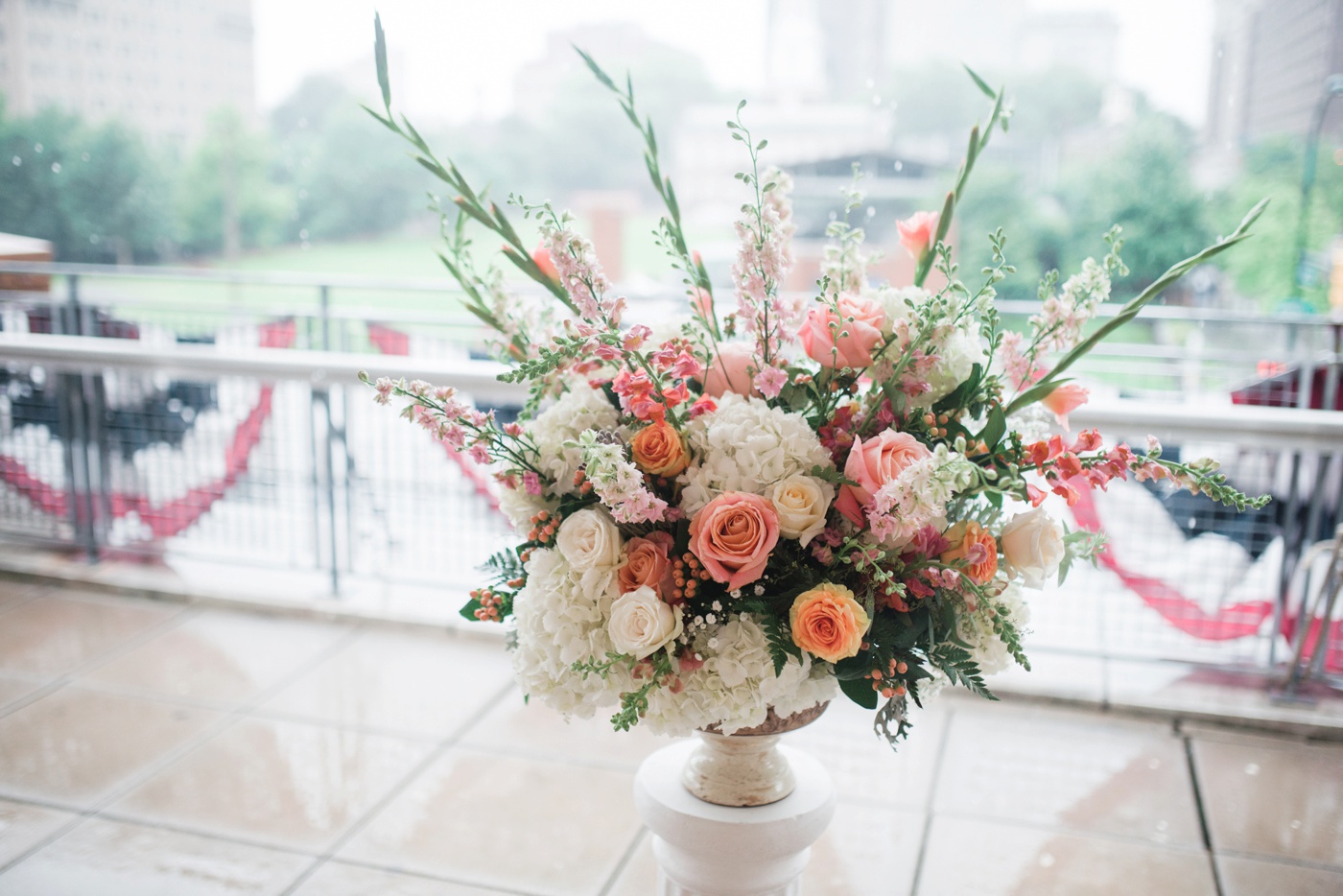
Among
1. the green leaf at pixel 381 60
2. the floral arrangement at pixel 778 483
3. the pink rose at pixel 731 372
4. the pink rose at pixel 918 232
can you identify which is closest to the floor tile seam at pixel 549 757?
the floral arrangement at pixel 778 483

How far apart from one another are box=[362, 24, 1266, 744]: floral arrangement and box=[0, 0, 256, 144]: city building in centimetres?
437

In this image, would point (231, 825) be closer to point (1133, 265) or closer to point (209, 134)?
point (209, 134)

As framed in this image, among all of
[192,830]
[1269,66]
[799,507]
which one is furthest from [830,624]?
[1269,66]

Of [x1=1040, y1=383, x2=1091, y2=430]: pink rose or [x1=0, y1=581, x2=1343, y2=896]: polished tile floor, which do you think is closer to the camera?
[x1=1040, y1=383, x2=1091, y2=430]: pink rose

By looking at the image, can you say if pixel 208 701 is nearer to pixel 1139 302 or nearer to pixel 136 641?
pixel 136 641

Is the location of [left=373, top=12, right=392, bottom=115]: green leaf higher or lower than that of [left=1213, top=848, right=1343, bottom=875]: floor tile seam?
higher

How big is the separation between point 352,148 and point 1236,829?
4481 mm

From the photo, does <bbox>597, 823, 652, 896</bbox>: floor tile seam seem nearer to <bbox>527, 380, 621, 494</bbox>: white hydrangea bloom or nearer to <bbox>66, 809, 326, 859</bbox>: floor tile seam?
<bbox>66, 809, 326, 859</bbox>: floor tile seam

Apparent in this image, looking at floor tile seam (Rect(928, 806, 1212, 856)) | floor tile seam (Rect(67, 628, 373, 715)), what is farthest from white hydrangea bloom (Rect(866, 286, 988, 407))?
floor tile seam (Rect(67, 628, 373, 715))

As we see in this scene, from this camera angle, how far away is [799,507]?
3.06 ft

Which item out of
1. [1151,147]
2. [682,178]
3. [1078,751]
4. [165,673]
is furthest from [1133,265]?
[165,673]

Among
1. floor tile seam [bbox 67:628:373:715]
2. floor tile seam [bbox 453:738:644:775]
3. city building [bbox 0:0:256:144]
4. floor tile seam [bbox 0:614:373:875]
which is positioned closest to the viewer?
floor tile seam [bbox 0:614:373:875]

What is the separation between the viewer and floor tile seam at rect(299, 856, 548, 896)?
5.89 ft

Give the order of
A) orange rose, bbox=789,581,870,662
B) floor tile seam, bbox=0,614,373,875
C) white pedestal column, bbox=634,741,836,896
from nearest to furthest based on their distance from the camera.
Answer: orange rose, bbox=789,581,870,662
white pedestal column, bbox=634,741,836,896
floor tile seam, bbox=0,614,373,875
